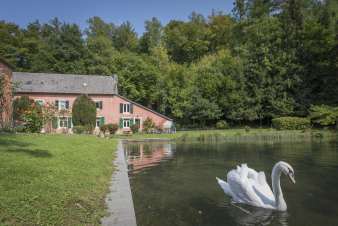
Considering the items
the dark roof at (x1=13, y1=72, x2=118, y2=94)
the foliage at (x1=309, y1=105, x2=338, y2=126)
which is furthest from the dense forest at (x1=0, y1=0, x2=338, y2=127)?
the dark roof at (x1=13, y1=72, x2=118, y2=94)

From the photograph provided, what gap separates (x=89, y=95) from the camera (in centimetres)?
4672

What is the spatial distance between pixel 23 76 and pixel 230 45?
38007 mm

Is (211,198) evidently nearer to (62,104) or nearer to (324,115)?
(324,115)

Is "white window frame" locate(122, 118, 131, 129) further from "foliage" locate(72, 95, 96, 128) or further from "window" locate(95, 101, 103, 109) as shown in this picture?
"foliage" locate(72, 95, 96, 128)

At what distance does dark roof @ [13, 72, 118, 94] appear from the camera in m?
45.3

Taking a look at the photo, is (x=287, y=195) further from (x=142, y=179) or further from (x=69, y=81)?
(x=69, y=81)

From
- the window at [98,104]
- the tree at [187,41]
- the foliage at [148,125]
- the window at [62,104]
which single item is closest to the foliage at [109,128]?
the foliage at [148,125]

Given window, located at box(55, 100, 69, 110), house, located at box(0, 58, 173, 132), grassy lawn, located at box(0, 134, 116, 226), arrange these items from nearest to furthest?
1. grassy lawn, located at box(0, 134, 116, 226)
2. house, located at box(0, 58, 173, 132)
3. window, located at box(55, 100, 69, 110)

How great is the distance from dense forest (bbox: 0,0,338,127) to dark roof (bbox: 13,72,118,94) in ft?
26.1

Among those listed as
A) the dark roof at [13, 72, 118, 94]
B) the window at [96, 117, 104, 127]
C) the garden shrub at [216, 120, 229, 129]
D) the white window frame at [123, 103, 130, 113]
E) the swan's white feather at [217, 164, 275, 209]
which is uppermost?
the dark roof at [13, 72, 118, 94]

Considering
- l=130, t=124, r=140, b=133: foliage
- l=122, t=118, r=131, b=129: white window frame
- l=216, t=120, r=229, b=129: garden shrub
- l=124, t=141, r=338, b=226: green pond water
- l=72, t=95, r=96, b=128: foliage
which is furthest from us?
l=216, t=120, r=229, b=129: garden shrub

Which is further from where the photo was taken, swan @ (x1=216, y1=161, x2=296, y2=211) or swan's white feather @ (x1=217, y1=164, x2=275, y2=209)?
swan's white feather @ (x1=217, y1=164, x2=275, y2=209)

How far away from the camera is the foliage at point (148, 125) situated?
150 feet

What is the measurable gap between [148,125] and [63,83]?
13.3 m
